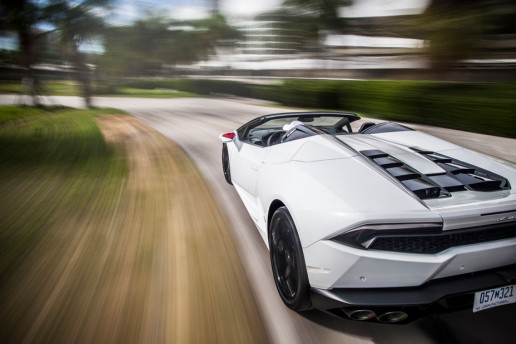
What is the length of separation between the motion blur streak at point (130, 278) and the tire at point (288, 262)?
27 cm

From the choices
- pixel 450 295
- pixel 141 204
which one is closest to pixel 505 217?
pixel 450 295

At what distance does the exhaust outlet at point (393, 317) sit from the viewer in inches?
66.3

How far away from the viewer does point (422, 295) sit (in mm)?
1673

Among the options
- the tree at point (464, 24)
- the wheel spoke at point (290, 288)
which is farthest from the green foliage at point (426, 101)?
the wheel spoke at point (290, 288)

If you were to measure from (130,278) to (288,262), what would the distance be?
1.32m

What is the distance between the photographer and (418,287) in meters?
1.71

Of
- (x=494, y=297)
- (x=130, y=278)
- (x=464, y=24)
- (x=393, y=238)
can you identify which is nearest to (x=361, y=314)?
(x=393, y=238)

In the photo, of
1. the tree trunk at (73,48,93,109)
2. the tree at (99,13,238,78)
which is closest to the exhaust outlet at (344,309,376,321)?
the tree trunk at (73,48,93,109)

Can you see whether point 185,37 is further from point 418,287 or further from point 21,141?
point 418,287

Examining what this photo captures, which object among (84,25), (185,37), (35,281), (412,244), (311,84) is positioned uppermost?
(185,37)

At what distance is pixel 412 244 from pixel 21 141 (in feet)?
33.0

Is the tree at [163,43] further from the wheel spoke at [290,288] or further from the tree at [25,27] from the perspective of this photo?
the wheel spoke at [290,288]

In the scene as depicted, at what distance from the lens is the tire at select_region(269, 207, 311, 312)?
195cm

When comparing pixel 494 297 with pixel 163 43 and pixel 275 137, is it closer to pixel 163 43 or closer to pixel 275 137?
pixel 275 137
